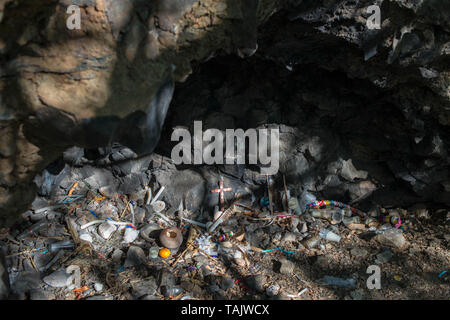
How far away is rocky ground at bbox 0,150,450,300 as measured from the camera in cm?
287

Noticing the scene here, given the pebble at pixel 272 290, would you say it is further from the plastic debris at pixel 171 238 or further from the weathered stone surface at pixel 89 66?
the weathered stone surface at pixel 89 66

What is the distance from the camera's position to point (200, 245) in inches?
132

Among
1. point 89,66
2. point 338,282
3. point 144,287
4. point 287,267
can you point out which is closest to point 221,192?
point 287,267

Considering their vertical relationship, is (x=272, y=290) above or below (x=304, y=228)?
below

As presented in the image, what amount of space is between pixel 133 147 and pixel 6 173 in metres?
0.81

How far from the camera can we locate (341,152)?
3941 mm

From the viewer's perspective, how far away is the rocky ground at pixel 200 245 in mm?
2865

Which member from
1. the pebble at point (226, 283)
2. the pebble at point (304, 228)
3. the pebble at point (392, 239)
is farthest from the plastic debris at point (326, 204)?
the pebble at point (226, 283)

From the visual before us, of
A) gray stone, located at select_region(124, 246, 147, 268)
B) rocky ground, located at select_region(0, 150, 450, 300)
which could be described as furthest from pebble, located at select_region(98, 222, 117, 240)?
gray stone, located at select_region(124, 246, 147, 268)

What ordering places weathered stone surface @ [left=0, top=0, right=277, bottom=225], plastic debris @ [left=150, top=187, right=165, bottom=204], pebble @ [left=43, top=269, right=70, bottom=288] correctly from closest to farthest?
weathered stone surface @ [left=0, top=0, right=277, bottom=225], pebble @ [left=43, top=269, right=70, bottom=288], plastic debris @ [left=150, top=187, right=165, bottom=204]

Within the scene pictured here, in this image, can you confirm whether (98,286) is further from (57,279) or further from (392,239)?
(392,239)

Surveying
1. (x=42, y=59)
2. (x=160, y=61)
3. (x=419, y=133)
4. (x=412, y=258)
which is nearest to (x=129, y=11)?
(x=160, y=61)

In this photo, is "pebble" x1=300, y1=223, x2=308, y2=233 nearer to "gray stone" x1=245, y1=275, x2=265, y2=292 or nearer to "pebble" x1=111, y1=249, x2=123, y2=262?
"gray stone" x1=245, y1=275, x2=265, y2=292

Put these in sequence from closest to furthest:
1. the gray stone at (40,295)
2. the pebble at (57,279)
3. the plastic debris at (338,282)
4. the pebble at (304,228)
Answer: the gray stone at (40,295)
the pebble at (57,279)
the plastic debris at (338,282)
the pebble at (304,228)
